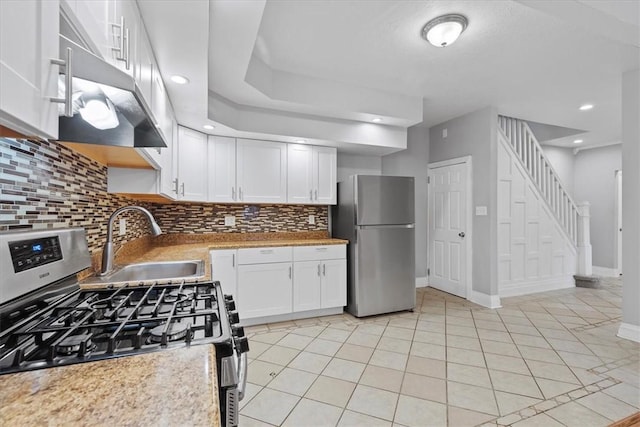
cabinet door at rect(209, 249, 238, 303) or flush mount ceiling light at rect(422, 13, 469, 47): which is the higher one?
flush mount ceiling light at rect(422, 13, 469, 47)

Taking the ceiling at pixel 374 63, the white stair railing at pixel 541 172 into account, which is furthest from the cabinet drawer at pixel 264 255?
the white stair railing at pixel 541 172

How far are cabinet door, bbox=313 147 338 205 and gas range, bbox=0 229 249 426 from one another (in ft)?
7.99

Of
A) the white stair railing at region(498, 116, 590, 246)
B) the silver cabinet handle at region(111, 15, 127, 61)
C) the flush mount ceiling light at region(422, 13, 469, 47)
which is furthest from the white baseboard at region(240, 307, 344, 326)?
the white stair railing at region(498, 116, 590, 246)

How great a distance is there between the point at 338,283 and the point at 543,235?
332cm

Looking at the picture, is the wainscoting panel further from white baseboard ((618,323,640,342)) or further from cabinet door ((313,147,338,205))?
cabinet door ((313,147,338,205))

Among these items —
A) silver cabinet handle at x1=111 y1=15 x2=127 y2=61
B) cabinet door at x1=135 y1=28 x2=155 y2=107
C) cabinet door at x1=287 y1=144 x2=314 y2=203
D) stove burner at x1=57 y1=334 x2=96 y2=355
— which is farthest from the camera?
cabinet door at x1=287 y1=144 x2=314 y2=203

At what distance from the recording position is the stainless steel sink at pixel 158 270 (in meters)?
1.80

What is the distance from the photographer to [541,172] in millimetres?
4590

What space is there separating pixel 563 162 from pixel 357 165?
4.70 m

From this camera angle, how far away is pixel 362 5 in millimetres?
1999

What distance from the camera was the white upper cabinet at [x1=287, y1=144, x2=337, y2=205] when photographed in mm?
3525

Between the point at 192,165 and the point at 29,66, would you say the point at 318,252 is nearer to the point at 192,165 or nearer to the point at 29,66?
the point at 192,165

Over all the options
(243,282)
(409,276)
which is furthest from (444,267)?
A: (243,282)

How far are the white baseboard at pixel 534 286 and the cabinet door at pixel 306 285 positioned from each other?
2.61 metres
